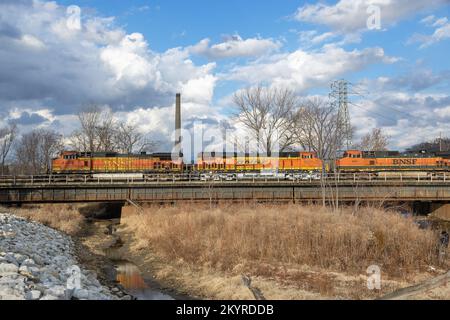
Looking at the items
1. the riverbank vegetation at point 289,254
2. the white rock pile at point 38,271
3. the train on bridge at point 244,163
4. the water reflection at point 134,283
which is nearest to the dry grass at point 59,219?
the white rock pile at point 38,271

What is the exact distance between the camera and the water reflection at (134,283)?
14.9 m

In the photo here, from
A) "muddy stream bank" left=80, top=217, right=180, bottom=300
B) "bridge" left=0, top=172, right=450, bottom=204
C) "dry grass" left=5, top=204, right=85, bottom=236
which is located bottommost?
"muddy stream bank" left=80, top=217, right=180, bottom=300

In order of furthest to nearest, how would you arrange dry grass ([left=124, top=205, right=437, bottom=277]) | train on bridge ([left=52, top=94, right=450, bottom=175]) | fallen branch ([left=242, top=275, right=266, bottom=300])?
train on bridge ([left=52, top=94, right=450, bottom=175]), dry grass ([left=124, top=205, right=437, bottom=277]), fallen branch ([left=242, top=275, right=266, bottom=300])

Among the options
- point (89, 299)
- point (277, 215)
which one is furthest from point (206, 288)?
point (277, 215)

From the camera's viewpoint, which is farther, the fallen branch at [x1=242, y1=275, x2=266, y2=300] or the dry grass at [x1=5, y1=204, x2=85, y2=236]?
the dry grass at [x1=5, y1=204, x2=85, y2=236]

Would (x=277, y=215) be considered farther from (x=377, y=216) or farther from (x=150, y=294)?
(x=150, y=294)

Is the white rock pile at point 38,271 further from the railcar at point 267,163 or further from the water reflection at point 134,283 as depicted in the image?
the railcar at point 267,163

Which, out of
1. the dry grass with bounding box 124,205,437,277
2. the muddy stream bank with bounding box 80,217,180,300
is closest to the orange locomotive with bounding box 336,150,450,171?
the dry grass with bounding box 124,205,437,277

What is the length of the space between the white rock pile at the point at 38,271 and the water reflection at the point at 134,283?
55.4 inches

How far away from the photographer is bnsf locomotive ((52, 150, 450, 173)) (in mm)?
52562

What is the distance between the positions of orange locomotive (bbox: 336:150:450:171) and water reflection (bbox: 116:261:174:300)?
1682 inches

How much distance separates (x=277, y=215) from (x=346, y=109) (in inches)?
1576

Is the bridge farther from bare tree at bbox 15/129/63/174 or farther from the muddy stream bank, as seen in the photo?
bare tree at bbox 15/129/63/174
